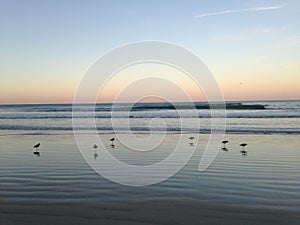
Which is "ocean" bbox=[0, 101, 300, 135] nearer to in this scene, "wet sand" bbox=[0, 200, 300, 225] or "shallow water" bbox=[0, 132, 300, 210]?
"shallow water" bbox=[0, 132, 300, 210]

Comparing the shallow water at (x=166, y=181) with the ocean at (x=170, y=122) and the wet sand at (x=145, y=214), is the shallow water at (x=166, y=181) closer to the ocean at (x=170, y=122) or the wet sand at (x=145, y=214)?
the wet sand at (x=145, y=214)

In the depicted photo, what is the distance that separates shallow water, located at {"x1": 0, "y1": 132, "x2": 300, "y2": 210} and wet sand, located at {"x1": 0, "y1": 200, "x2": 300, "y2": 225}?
0.41 meters

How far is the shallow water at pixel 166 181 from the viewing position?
7488mm

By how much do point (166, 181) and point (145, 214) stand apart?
2.99 meters

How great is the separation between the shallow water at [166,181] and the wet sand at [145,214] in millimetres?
412

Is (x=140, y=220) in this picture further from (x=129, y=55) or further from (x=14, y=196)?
(x=129, y=55)

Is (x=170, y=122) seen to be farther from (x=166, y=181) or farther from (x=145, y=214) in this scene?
(x=145, y=214)

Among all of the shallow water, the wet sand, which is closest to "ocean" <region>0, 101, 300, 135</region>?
the shallow water

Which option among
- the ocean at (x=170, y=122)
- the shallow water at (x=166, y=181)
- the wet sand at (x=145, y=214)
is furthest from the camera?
the ocean at (x=170, y=122)

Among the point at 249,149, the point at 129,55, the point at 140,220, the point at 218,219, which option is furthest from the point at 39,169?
the point at 249,149

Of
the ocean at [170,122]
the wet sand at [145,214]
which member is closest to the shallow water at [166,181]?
the wet sand at [145,214]

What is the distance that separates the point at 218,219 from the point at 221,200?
119 cm

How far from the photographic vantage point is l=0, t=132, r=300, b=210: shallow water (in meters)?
7.49

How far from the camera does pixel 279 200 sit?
7.16 meters
